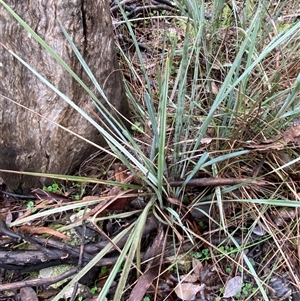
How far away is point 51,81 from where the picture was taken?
1.15 meters

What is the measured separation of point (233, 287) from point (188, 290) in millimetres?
134

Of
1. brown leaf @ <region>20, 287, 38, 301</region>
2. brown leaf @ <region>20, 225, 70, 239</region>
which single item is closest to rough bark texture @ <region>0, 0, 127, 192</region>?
brown leaf @ <region>20, 225, 70, 239</region>

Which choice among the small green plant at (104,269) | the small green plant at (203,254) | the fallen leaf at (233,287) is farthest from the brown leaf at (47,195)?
the fallen leaf at (233,287)

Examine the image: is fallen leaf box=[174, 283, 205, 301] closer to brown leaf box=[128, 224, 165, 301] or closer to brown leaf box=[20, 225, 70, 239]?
brown leaf box=[128, 224, 165, 301]

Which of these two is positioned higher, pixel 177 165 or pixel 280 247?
pixel 177 165

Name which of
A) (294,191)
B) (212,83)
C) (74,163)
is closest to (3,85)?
(74,163)

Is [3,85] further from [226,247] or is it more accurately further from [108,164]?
[226,247]

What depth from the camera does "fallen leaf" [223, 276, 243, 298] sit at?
3.81 ft

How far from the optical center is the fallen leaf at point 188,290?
116 centimetres

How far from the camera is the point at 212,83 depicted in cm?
154

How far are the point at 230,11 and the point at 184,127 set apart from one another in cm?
86

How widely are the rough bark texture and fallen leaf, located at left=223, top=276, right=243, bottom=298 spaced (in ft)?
2.10

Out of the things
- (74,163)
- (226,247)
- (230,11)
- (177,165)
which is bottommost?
(226,247)

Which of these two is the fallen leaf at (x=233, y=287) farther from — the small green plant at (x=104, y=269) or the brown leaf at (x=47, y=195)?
the brown leaf at (x=47, y=195)
